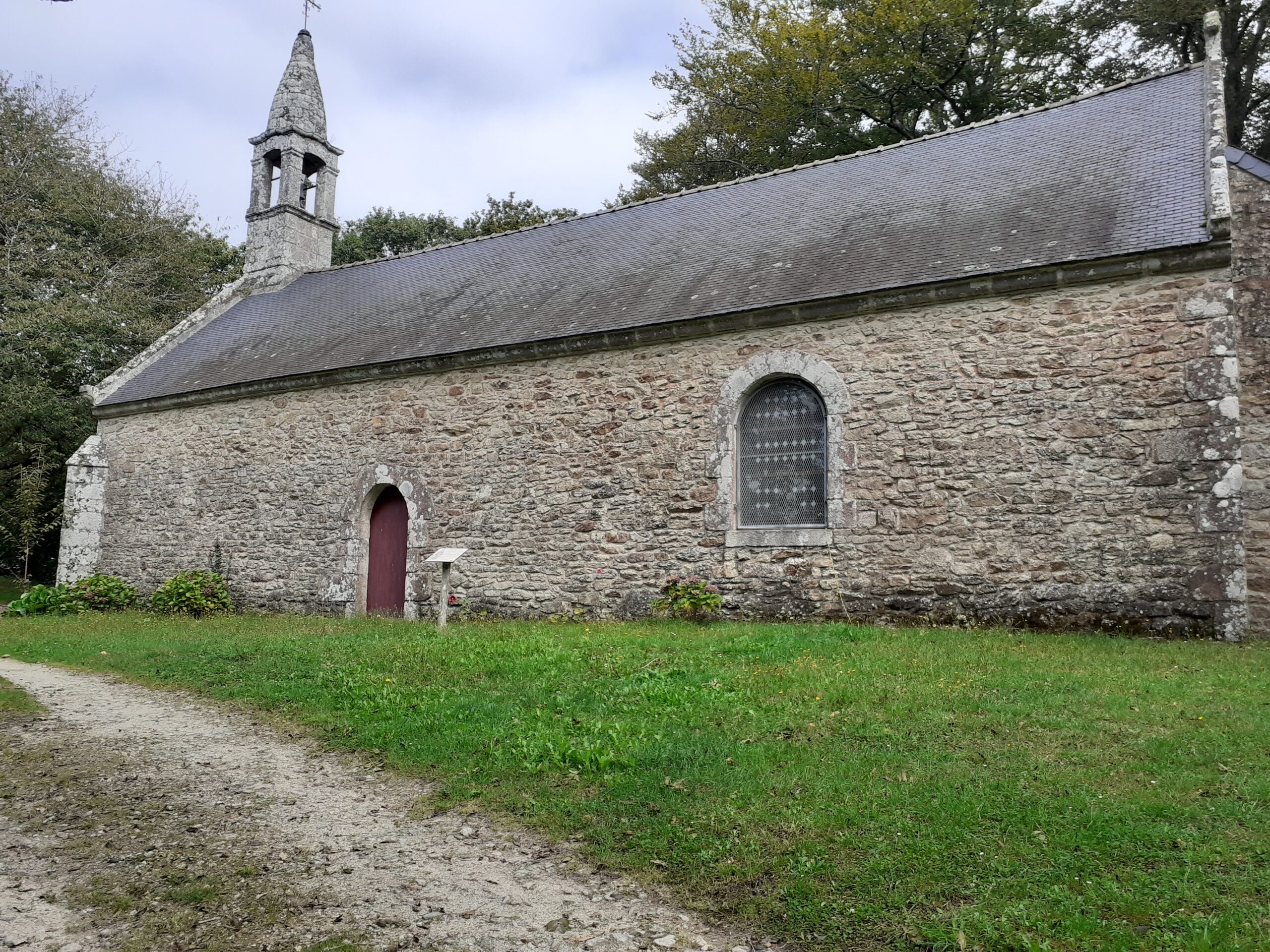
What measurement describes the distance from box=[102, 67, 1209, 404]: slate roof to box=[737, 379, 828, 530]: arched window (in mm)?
1162

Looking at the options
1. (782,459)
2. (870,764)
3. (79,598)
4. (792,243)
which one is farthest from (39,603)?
(870,764)

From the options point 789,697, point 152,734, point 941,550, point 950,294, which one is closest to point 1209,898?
point 789,697

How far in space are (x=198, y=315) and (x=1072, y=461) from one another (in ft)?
56.1

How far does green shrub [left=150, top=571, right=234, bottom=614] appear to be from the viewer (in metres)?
13.6

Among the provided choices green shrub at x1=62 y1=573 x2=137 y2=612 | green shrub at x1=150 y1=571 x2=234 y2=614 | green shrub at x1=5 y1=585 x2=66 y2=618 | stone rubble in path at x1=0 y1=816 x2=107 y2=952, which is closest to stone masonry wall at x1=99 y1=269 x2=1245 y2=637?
Result: green shrub at x1=150 y1=571 x2=234 y2=614

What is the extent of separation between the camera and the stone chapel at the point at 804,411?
844cm

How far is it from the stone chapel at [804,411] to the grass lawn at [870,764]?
1.51 metres

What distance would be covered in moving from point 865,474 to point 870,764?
578cm

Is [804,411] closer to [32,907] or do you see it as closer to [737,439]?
[737,439]

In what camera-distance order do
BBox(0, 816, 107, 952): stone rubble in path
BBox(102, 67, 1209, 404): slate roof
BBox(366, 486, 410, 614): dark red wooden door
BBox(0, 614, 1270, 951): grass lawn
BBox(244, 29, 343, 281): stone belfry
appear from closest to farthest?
BBox(0, 816, 107, 952): stone rubble in path, BBox(0, 614, 1270, 951): grass lawn, BBox(102, 67, 1209, 404): slate roof, BBox(366, 486, 410, 614): dark red wooden door, BBox(244, 29, 343, 281): stone belfry

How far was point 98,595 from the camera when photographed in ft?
48.5

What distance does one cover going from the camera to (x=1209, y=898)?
9.41 ft

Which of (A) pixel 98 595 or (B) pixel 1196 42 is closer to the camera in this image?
(A) pixel 98 595

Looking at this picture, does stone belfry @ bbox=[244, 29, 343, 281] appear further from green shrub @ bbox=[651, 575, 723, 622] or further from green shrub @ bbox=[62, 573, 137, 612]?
green shrub @ bbox=[651, 575, 723, 622]
